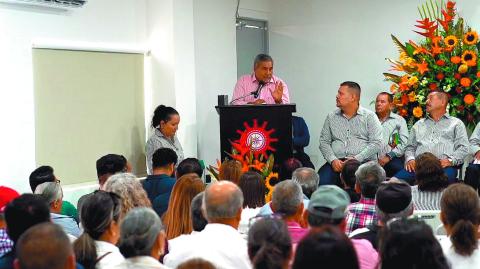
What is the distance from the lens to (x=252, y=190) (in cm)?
387

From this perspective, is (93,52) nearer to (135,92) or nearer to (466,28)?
(135,92)

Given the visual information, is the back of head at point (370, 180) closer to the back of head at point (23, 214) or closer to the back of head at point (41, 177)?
the back of head at point (23, 214)

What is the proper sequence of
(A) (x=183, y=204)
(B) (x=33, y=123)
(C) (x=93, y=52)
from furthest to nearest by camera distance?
(C) (x=93, y=52)
(B) (x=33, y=123)
(A) (x=183, y=204)

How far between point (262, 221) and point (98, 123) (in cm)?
404

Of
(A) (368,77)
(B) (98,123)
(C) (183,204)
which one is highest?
(A) (368,77)

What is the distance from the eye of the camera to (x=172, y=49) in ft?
21.3

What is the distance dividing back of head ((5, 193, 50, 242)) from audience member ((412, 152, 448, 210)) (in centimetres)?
231

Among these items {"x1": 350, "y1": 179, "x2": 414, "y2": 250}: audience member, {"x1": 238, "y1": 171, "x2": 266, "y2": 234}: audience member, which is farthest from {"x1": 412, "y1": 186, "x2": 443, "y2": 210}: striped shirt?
{"x1": 350, "y1": 179, "x2": 414, "y2": 250}: audience member

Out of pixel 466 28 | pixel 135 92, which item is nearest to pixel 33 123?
pixel 135 92

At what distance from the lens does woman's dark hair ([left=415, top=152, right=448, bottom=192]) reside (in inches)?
160

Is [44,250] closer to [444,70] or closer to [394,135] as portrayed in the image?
[394,135]

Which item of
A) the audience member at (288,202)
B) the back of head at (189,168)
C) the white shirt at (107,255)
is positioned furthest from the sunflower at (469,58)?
the white shirt at (107,255)

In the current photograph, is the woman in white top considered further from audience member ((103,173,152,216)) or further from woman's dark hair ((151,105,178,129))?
woman's dark hair ((151,105,178,129))

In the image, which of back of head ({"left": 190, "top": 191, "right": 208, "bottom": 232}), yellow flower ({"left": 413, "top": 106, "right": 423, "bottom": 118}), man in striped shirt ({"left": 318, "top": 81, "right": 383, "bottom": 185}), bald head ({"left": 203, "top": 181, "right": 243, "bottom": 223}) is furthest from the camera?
yellow flower ({"left": 413, "top": 106, "right": 423, "bottom": 118})
